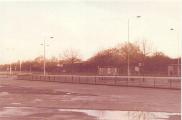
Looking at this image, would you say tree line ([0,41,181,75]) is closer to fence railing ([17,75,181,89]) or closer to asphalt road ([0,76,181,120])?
fence railing ([17,75,181,89])

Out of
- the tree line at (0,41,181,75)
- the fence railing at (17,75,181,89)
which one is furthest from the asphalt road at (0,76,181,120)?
the tree line at (0,41,181,75)

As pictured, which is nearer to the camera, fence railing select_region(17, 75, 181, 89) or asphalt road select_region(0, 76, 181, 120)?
asphalt road select_region(0, 76, 181, 120)

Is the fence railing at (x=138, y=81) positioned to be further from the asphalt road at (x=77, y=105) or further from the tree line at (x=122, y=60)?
the tree line at (x=122, y=60)

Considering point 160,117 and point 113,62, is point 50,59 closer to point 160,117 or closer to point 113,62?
point 113,62

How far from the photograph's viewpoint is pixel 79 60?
101688 millimetres

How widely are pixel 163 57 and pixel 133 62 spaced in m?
6.90

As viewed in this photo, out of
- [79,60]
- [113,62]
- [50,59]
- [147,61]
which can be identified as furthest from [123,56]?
[50,59]

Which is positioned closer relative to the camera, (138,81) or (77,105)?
(77,105)

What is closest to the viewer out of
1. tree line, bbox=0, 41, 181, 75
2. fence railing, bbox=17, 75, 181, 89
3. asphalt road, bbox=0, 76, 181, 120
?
asphalt road, bbox=0, 76, 181, 120

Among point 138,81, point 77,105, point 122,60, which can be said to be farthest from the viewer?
point 122,60

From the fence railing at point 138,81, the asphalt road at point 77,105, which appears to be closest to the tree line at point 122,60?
the fence railing at point 138,81

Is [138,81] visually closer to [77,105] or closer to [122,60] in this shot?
[77,105]

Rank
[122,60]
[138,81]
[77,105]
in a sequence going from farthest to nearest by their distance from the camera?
[122,60] → [138,81] → [77,105]

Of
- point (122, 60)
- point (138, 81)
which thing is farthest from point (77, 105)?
point (122, 60)
